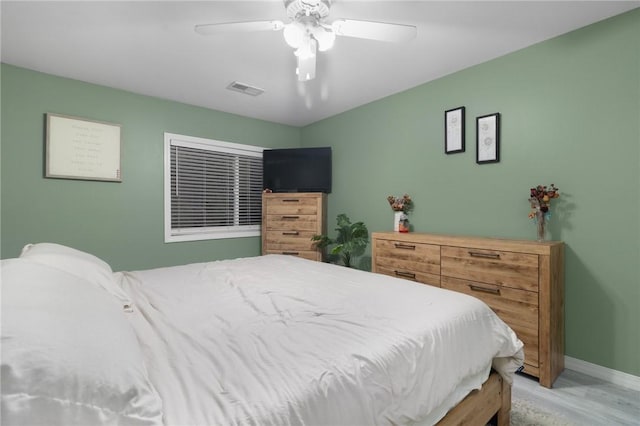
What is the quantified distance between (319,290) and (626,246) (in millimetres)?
2076

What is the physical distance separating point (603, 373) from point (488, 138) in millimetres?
1925

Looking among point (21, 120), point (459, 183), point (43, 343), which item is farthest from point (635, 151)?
point (21, 120)

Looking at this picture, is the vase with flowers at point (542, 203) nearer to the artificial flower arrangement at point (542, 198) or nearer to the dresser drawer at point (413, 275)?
the artificial flower arrangement at point (542, 198)

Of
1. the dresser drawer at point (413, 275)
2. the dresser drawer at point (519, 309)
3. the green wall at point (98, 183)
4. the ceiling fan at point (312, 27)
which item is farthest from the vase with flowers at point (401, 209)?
the green wall at point (98, 183)

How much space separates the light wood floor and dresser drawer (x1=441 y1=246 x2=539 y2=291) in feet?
2.15

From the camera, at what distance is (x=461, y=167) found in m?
2.86

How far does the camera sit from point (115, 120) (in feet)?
10.3

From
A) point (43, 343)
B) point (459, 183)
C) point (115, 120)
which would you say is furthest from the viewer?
point (115, 120)

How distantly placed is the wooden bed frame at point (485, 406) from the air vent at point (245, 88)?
3.15 metres

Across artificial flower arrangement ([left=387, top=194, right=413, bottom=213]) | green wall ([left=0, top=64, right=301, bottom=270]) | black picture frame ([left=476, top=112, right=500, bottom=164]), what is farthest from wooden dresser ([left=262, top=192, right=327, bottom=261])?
black picture frame ([left=476, top=112, right=500, bottom=164])

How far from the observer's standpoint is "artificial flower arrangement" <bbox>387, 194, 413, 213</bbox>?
10.6 ft

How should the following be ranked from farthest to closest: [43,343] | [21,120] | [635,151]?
[21,120] → [635,151] → [43,343]

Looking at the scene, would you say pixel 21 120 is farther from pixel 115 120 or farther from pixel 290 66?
pixel 290 66

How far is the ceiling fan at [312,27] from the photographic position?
1708mm
